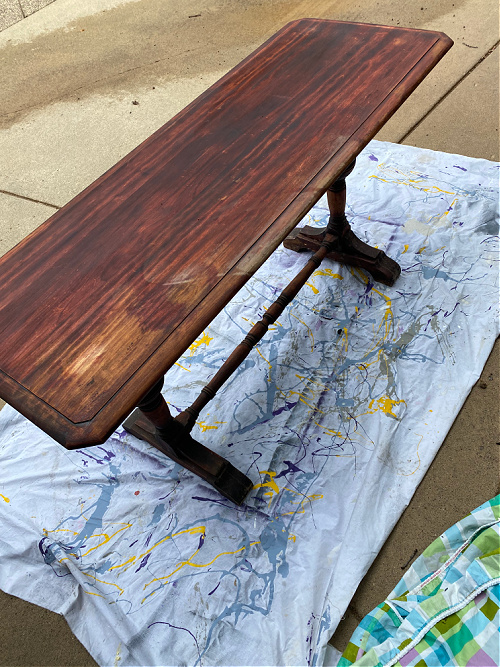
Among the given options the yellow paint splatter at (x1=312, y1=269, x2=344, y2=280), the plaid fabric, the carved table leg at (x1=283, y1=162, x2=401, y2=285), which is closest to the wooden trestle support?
the carved table leg at (x1=283, y1=162, x2=401, y2=285)

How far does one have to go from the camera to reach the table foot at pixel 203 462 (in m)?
1.54

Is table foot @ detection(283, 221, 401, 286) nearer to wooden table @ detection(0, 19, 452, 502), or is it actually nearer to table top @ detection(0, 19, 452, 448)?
wooden table @ detection(0, 19, 452, 502)

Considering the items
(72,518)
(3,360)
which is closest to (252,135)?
(3,360)

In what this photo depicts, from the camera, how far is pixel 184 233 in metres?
1.26

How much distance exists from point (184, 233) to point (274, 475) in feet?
2.46

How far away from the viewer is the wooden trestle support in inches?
60.2

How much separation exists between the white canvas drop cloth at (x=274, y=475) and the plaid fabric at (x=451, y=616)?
9.2 inches

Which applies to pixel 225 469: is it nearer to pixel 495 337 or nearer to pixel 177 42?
pixel 495 337

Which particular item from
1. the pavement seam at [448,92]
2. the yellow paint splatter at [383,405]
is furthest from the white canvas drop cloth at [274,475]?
the pavement seam at [448,92]

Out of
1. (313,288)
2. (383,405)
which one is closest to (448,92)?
(313,288)

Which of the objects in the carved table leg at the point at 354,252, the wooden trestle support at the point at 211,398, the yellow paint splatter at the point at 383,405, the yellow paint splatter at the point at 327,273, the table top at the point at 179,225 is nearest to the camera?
the table top at the point at 179,225

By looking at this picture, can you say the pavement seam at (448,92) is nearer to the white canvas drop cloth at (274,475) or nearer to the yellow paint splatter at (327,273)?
the white canvas drop cloth at (274,475)

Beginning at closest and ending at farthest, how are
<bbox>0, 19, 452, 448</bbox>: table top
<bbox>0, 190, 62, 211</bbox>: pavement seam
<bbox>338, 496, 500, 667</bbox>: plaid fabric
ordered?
<bbox>338, 496, 500, 667</bbox>: plaid fabric, <bbox>0, 19, 452, 448</bbox>: table top, <bbox>0, 190, 62, 211</bbox>: pavement seam

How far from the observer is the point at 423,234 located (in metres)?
2.14
